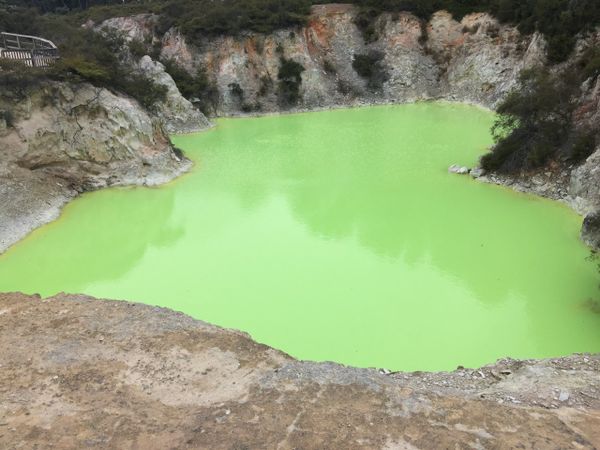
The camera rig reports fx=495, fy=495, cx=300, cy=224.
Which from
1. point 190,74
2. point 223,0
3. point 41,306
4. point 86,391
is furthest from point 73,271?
point 223,0

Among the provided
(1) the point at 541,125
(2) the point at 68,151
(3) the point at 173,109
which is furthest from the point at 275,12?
(1) the point at 541,125

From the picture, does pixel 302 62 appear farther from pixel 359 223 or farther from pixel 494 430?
pixel 494 430

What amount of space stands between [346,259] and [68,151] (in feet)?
37.9

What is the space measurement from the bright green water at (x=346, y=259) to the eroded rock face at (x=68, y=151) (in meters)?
0.73

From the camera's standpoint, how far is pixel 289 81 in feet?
107

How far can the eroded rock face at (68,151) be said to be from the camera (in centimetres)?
1555

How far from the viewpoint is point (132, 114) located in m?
19.3

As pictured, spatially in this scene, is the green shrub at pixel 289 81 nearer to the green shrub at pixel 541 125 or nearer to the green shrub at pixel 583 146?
the green shrub at pixel 541 125

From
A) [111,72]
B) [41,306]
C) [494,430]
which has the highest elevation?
[111,72]

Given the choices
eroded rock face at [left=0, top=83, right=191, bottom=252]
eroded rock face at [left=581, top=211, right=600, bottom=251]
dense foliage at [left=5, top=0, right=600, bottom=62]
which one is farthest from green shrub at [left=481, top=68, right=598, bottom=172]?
dense foliage at [left=5, top=0, right=600, bottom=62]

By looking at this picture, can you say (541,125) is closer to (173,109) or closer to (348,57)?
(173,109)

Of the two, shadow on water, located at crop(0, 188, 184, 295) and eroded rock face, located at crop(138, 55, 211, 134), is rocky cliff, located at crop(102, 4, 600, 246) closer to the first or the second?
eroded rock face, located at crop(138, 55, 211, 134)

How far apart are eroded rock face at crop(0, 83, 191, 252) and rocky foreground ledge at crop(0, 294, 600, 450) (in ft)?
26.5

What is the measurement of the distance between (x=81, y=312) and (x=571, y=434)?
7936 millimetres
